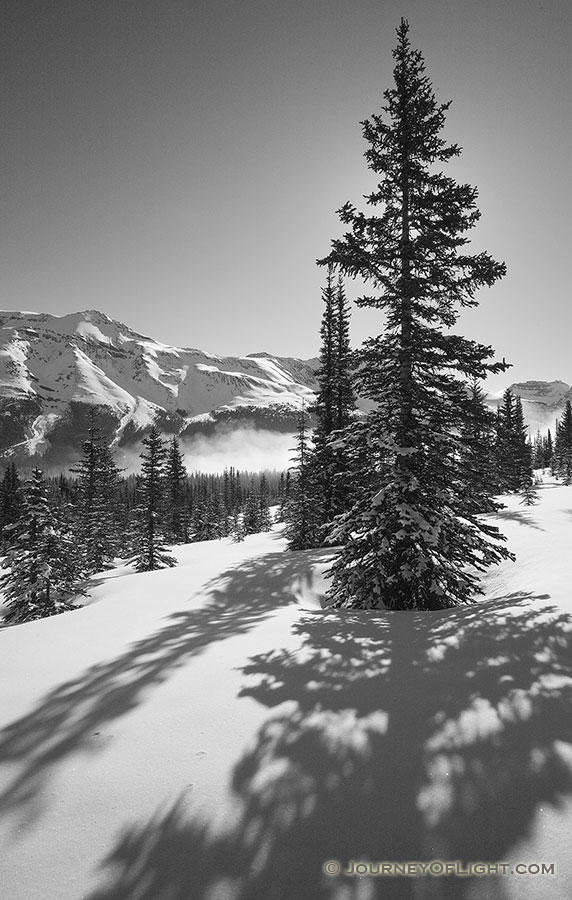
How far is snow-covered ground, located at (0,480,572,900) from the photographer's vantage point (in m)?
2.21

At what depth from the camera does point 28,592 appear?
1719cm

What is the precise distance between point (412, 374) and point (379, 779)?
8575 millimetres

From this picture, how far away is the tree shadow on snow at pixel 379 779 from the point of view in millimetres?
2152

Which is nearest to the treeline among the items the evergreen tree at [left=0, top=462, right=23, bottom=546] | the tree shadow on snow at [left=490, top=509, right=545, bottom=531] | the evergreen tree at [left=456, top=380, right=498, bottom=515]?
the evergreen tree at [left=0, top=462, right=23, bottom=546]

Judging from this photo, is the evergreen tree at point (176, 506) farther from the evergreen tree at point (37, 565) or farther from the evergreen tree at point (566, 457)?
the evergreen tree at point (566, 457)

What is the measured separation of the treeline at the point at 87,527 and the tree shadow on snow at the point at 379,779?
16.4 meters

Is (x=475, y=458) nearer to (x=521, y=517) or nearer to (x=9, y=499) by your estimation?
(x=521, y=517)

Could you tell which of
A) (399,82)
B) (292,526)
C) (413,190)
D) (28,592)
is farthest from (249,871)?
(292,526)

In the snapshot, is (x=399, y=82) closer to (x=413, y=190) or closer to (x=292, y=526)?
(x=413, y=190)

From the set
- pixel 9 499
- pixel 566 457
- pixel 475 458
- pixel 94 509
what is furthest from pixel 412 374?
pixel 9 499

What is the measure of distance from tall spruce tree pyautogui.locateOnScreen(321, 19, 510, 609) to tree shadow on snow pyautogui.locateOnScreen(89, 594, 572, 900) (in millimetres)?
4025

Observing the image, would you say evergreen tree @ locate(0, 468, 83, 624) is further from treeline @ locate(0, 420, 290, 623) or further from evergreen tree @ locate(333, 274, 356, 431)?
evergreen tree @ locate(333, 274, 356, 431)

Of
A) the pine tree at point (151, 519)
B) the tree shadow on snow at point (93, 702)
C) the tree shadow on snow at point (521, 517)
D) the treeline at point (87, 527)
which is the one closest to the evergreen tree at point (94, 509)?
the treeline at point (87, 527)

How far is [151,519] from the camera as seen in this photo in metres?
29.6
